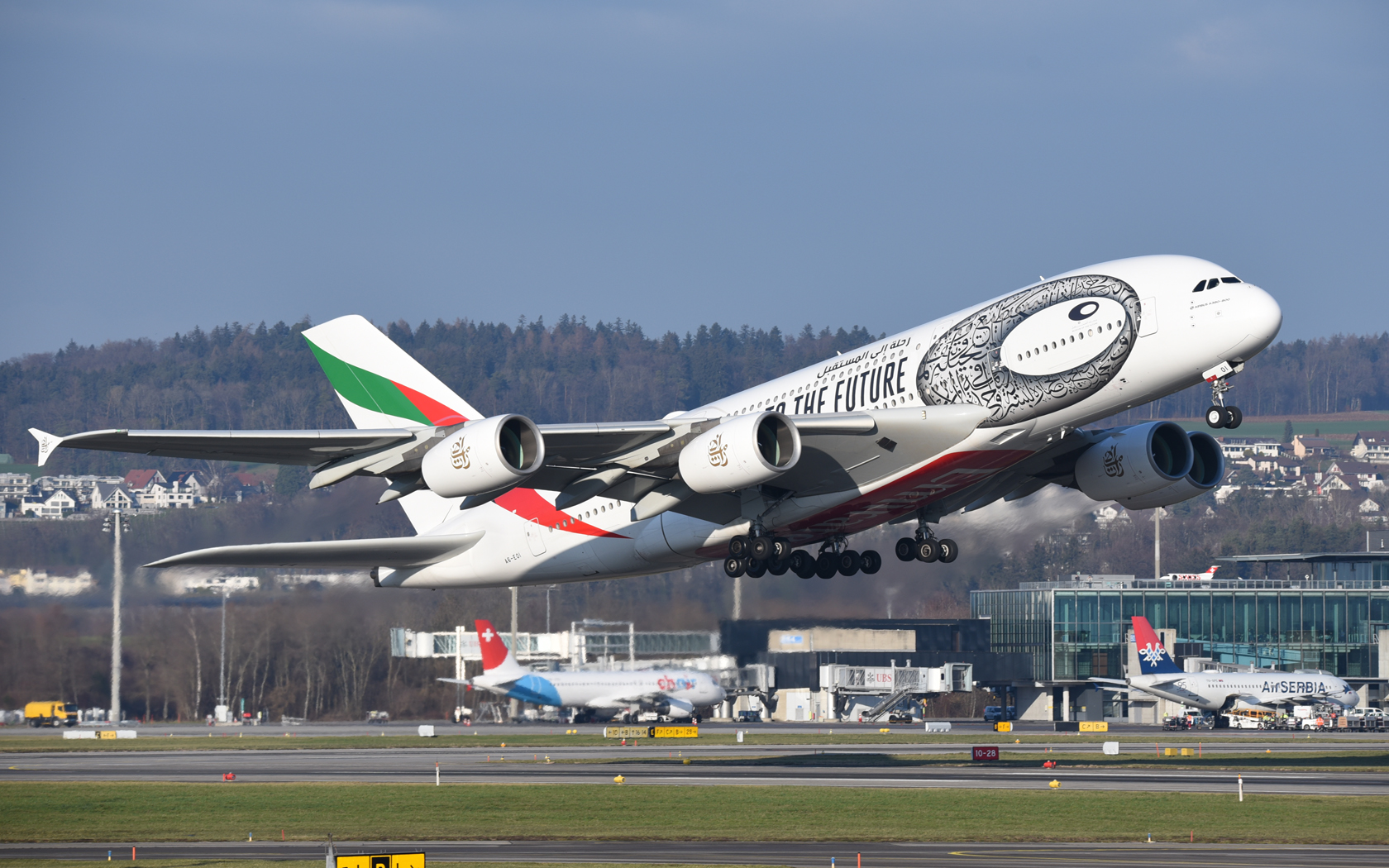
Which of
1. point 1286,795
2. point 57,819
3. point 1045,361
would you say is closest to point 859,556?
point 1045,361

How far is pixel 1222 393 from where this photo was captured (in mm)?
32719

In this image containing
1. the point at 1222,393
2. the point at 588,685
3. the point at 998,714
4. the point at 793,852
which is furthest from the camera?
the point at 998,714

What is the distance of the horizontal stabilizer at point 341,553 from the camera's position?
1576 inches

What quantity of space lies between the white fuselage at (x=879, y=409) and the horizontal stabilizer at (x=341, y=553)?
0.39 m

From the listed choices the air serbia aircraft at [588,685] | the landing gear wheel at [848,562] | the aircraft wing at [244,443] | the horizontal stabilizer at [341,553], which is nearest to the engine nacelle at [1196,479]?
the landing gear wheel at [848,562]

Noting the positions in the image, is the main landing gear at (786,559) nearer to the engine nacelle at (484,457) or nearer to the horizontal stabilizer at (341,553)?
the engine nacelle at (484,457)

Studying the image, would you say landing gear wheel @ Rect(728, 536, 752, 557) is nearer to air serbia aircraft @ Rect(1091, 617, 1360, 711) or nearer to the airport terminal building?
air serbia aircraft @ Rect(1091, 617, 1360, 711)

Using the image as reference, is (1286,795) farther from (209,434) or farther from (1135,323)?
(209,434)

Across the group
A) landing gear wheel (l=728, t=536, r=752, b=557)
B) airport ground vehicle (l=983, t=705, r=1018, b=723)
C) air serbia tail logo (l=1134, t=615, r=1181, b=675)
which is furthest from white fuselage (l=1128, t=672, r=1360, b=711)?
landing gear wheel (l=728, t=536, r=752, b=557)

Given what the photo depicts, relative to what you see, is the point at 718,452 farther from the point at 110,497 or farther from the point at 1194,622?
the point at 110,497

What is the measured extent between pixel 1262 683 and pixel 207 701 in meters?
61.1

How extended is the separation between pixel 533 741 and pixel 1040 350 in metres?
45.9

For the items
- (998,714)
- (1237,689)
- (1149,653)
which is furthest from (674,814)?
(998,714)

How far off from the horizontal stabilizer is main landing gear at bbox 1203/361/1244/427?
2077 cm
